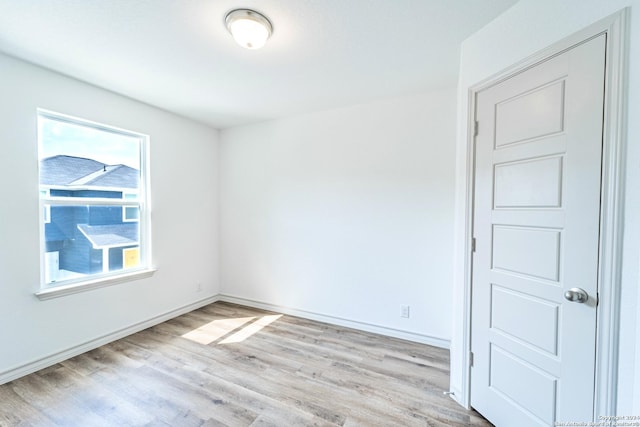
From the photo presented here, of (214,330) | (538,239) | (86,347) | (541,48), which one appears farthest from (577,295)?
(86,347)

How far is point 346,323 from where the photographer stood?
9.90 ft

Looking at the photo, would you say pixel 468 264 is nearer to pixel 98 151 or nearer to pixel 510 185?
pixel 510 185

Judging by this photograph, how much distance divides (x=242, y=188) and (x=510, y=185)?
10.2 ft

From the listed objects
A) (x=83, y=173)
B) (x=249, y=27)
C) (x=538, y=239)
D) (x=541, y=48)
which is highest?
(x=249, y=27)

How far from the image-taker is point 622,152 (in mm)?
1065

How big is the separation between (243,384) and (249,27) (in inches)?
99.8

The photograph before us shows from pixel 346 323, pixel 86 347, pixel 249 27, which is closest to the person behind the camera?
pixel 249 27

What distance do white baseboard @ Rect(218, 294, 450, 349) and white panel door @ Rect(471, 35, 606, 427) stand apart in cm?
88

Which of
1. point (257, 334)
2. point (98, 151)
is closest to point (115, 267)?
point (98, 151)

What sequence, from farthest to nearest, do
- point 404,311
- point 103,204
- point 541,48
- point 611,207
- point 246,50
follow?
point 404,311 → point 103,204 → point 246,50 → point 541,48 → point 611,207

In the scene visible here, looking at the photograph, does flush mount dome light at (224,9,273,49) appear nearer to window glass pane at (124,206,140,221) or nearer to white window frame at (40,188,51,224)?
white window frame at (40,188,51,224)

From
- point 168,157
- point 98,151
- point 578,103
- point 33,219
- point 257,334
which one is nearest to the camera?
point 578,103

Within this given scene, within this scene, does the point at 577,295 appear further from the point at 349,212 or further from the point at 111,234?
the point at 111,234

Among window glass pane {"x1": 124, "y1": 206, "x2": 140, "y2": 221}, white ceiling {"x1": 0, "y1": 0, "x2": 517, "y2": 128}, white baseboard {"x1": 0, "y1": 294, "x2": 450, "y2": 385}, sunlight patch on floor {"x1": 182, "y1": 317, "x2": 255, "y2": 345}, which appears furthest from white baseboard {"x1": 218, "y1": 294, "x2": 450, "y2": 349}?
white ceiling {"x1": 0, "y1": 0, "x2": 517, "y2": 128}
